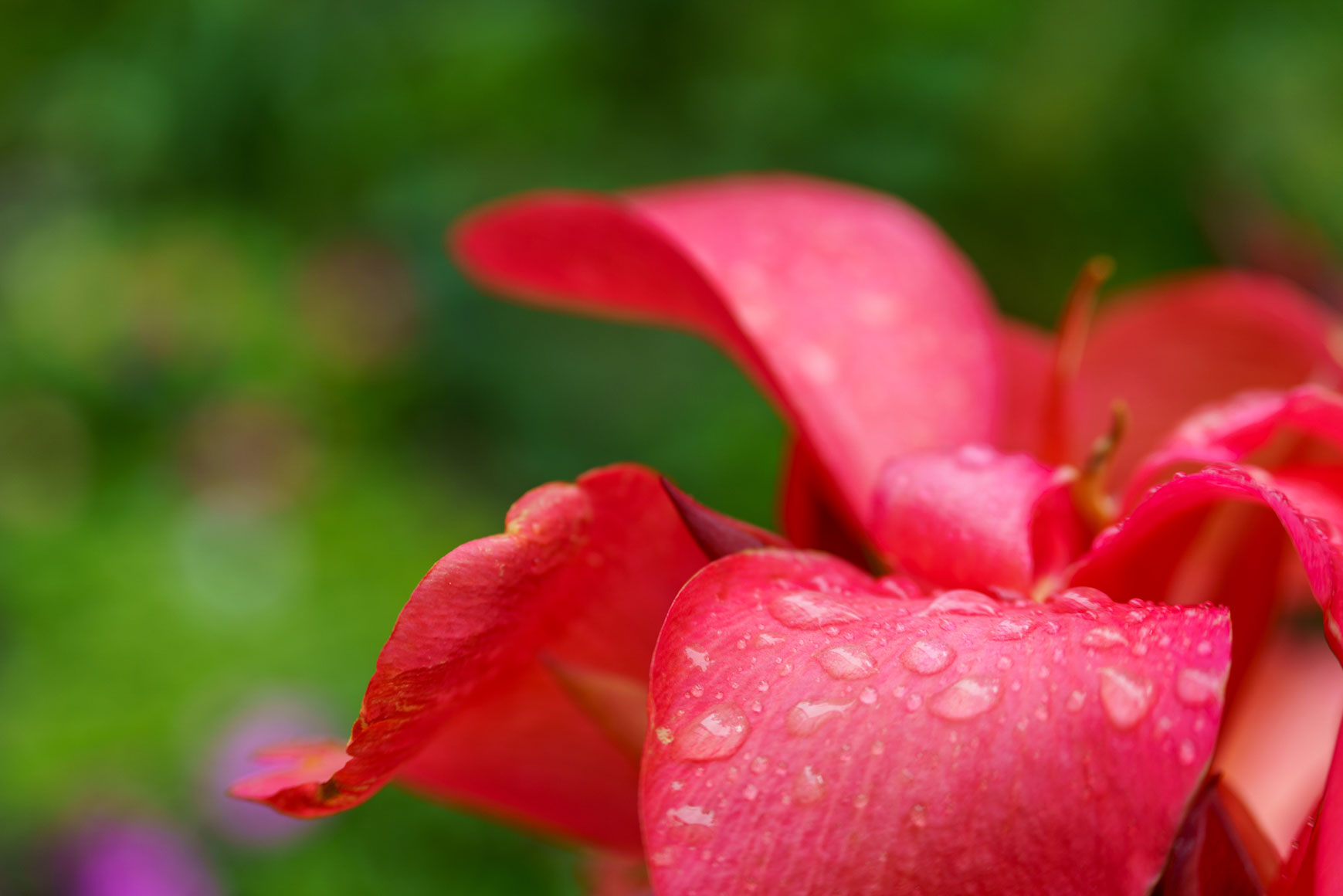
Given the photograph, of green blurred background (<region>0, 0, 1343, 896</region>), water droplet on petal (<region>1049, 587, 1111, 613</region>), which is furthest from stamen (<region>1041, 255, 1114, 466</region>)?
green blurred background (<region>0, 0, 1343, 896</region>)

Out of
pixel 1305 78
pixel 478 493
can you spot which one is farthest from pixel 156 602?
pixel 1305 78

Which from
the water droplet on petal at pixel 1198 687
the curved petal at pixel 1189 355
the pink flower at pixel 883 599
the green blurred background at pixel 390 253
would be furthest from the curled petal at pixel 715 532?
the green blurred background at pixel 390 253

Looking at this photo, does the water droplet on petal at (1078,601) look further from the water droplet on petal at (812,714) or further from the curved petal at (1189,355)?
the curved petal at (1189,355)

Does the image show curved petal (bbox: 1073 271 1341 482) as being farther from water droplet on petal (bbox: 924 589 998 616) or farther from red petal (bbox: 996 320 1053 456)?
water droplet on petal (bbox: 924 589 998 616)

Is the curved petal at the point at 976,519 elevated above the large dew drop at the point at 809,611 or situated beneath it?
situated beneath

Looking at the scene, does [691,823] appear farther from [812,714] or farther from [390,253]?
[390,253]

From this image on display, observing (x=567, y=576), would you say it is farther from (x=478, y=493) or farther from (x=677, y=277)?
(x=478, y=493)
